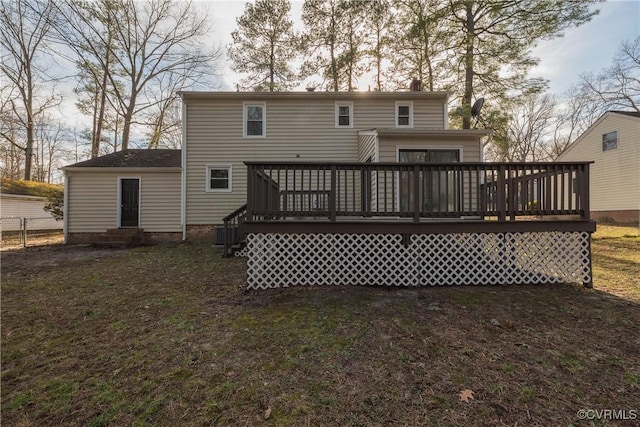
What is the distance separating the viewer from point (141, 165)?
1083cm

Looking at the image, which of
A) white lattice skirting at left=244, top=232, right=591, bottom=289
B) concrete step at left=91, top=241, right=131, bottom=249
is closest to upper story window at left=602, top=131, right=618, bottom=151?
white lattice skirting at left=244, top=232, right=591, bottom=289

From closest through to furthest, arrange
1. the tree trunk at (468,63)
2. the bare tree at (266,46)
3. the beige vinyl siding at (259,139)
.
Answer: the beige vinyl siding at (259,139), the tree trunk at (468,63), the bare tree at (266,46)

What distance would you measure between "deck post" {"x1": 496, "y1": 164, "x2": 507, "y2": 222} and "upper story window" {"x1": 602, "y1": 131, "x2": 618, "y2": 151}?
15.8 metres

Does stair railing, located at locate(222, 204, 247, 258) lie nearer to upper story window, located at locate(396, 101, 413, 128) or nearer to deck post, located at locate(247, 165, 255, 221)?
deck post, located at locate(247, 165, 255, 221)

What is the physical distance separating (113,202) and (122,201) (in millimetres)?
288

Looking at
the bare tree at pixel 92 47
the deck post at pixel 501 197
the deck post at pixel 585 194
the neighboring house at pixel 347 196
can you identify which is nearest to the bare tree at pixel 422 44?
the neighboring house at pixel 347 196

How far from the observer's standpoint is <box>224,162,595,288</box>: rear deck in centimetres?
469

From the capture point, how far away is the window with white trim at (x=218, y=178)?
1037 centimetres

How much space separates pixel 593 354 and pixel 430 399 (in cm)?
191

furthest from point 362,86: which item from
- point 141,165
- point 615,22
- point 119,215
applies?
point 119,215

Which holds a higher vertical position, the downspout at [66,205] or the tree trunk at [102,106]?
the tree trunk at [102,106]

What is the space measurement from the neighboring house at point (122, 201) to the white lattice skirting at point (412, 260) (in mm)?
7288

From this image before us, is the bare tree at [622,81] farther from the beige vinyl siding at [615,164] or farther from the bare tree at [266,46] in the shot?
the bare tree at [266,46]

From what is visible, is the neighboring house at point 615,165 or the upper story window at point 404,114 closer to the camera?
the upper story window at point 404,114
